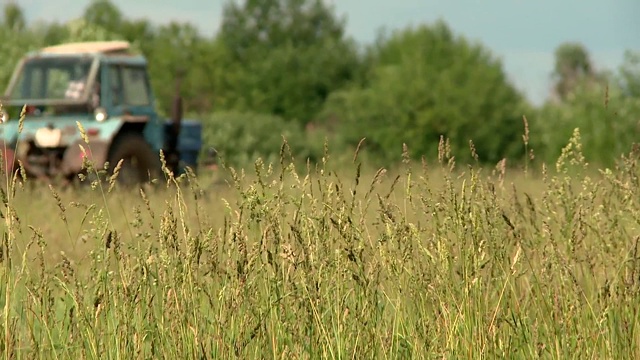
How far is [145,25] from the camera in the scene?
217 ft

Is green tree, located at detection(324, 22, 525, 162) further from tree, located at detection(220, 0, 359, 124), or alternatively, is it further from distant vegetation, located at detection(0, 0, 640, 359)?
tree, located at detection(220, 0, 359, 124)

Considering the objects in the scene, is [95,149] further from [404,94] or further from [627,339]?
[404,94]

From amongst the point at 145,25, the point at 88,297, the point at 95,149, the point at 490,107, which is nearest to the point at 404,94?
the point at 490,107

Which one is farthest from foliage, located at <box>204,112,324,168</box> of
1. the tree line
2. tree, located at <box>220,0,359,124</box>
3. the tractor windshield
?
tree, located at <box>220,0,359,124</box>

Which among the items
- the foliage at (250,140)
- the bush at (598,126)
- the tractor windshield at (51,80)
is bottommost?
the foliage at (250,140)

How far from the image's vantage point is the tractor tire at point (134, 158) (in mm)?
13078

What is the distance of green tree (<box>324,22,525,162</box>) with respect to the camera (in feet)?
77.6

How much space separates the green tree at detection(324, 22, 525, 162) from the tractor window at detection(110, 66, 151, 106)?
10.8m

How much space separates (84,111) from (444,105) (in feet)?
38.8

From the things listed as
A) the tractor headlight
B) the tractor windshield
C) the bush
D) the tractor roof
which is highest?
the tractor roof

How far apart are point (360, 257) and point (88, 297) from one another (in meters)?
1.02

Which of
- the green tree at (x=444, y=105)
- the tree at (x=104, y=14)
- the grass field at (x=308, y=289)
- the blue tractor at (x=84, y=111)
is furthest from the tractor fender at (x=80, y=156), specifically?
the tree at (x=104, y=14)

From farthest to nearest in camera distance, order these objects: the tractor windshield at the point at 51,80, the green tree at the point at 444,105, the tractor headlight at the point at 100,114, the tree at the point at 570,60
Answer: the tree at the point at 570,60, the green tree at the point at 444,105, the tractor windshield at the point at 51,80, the tractor headlight at the point at 100,114

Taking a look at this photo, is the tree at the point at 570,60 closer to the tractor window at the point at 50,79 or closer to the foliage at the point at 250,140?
the foliage at the point at 250,140
